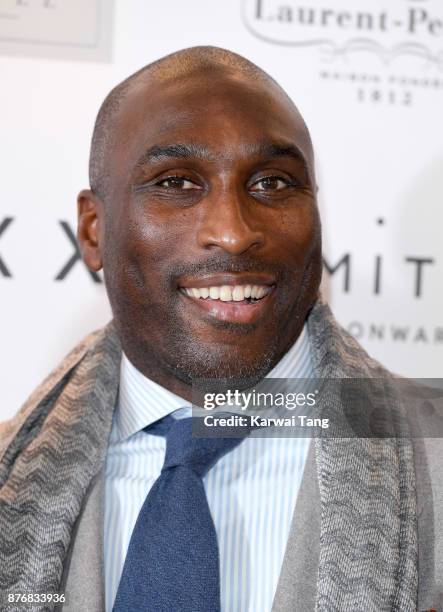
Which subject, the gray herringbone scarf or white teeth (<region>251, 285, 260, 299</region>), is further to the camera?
white teeth (<region>251, 285, 260, 299</region>)

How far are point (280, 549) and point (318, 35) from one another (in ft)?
3.55

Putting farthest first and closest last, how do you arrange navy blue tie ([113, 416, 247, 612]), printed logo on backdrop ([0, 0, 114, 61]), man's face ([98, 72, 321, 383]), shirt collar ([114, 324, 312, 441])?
printed logo on backdrop ([0, 0, 114, 61]) < shirt collar ([114, 324, 312, 441]) < man's face ([98, 72, 321, 383]) < navy blue tie ([113, 416, 247, 612])

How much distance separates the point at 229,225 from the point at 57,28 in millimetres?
813

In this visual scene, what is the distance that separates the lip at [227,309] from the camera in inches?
50.6

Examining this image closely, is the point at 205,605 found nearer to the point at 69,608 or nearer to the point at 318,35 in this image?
the point at 69,608

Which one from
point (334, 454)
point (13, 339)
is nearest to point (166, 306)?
point (334, 454)

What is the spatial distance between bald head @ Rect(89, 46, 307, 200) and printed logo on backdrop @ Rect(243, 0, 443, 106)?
1.46 feet

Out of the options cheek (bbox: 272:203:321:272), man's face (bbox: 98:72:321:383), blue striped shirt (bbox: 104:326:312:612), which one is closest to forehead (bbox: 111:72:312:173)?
man's face (bbox: 98:72:321:383)

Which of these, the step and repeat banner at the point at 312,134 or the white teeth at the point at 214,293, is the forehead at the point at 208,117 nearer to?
the white teeth at the point at 214,293

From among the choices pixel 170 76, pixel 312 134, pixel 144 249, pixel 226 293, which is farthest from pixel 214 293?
pixel 312 134

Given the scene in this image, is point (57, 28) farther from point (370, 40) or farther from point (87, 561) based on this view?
point (87, 561)

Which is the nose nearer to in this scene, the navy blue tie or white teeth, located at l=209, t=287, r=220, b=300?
white teeth, located at l=209, t=287, r=220, b=300

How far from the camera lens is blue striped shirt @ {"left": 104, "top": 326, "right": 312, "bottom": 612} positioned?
4.09 ft

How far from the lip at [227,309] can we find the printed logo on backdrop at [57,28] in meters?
0.76
